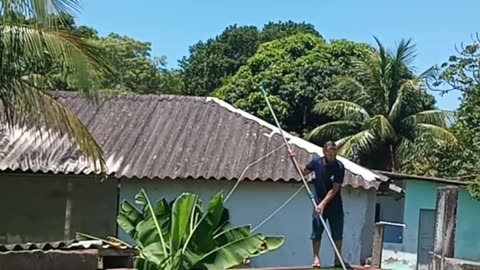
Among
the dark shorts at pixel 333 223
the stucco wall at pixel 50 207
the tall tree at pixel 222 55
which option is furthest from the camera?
the tall tree at pixel 222 55

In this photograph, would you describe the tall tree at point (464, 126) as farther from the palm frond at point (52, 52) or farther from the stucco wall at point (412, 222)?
the palm frond at point (52, 52)

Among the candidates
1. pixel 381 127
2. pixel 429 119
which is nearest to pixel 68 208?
pixel 381 127

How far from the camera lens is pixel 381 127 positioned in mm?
26828

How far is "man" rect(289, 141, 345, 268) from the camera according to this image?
10.1 metres

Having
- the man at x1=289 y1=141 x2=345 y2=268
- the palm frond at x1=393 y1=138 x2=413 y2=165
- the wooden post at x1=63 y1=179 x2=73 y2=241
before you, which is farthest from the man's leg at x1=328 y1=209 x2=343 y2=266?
the palm frond at x1=393 y1=138 x2=413 y2=165

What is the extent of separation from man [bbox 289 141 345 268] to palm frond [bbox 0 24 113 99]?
3161 mm

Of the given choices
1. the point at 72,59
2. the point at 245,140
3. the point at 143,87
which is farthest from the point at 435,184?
the point at 143,87

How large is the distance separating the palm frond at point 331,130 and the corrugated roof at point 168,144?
1116cm

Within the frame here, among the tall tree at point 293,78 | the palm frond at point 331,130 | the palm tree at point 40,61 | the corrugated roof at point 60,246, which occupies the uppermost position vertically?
the tall tree at point 293,78

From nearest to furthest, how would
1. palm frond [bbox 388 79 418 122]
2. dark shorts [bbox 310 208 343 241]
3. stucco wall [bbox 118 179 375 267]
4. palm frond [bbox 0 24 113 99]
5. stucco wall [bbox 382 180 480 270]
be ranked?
palm frond [bbox 0 24 113 99] → dark shorts [bbox 310 208 343 241] → stucco wall [bbox 118 179 375 267] → stucco wall [bbox 382 180 480 270] → palm frond [bbox 388 79 418 122]

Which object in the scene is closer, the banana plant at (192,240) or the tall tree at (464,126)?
the banana plant at (192,240)

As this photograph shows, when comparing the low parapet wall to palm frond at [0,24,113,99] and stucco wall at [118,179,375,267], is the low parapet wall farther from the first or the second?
stucco wall at [118,179,375,267]

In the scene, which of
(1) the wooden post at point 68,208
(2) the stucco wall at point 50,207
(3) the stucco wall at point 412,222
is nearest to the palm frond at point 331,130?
(3) the stucco wall at point 412,222

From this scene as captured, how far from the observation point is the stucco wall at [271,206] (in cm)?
1489
